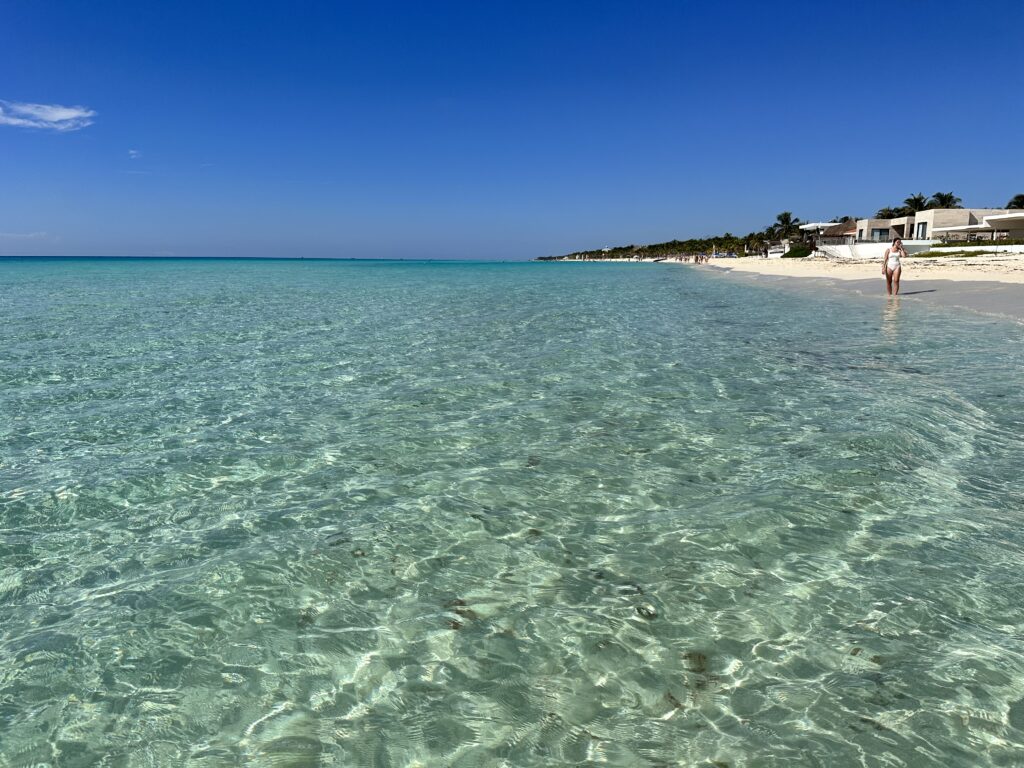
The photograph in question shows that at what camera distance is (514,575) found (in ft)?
16.3

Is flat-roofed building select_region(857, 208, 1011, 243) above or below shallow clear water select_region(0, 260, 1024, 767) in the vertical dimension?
above

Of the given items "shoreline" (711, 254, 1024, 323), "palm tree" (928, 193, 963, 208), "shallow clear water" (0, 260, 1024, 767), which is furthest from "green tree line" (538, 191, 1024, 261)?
"shallow clear water" (0, 260, 1024, 767)

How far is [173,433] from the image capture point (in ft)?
28.2

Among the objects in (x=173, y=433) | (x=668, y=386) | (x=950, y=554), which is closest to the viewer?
(x=950, y=554)

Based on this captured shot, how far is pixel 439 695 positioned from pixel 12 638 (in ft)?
9.52

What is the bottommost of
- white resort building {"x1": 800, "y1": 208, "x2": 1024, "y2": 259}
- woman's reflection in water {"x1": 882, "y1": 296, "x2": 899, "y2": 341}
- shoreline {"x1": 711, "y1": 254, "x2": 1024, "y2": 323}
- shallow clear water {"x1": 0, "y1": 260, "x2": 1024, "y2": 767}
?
shallow clear water {"x1": 0, "y1": 260, "x2": 1024, "y2": 767}

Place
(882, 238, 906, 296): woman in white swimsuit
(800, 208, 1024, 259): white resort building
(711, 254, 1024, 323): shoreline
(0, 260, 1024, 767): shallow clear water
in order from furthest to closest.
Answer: (800, 208, 1024, 259): white resort building < (882, 238, 906, 296): woman in white swimsuit < (711, 254, 1024, 323): shoreline < (0, 260, 1024, 767): shallow clear water

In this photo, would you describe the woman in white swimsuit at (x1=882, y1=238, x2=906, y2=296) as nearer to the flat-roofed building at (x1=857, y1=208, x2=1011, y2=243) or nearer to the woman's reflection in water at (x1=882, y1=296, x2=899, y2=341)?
the woman's reflection in water at (x1=882, y1=296, x2=899, y2=341)

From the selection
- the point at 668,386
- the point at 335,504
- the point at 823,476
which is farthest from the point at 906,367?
the point at 335,504

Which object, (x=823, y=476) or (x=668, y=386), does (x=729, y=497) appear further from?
(x=668, y=386)

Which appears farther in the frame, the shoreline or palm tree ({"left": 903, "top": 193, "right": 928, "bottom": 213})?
palm tree ({"left": 903, "top": 193, "right": 928, "bottom": 213})

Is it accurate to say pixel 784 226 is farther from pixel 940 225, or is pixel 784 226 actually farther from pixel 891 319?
pixel 891 319

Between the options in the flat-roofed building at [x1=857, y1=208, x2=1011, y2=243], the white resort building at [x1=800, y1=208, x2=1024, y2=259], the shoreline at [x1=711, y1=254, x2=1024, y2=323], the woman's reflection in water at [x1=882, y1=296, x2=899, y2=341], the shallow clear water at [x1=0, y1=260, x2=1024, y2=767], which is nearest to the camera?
the shallow clear water at [x1=0, y1=260, x2=1024, y2=767]

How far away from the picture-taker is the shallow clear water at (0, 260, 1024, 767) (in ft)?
11.2
